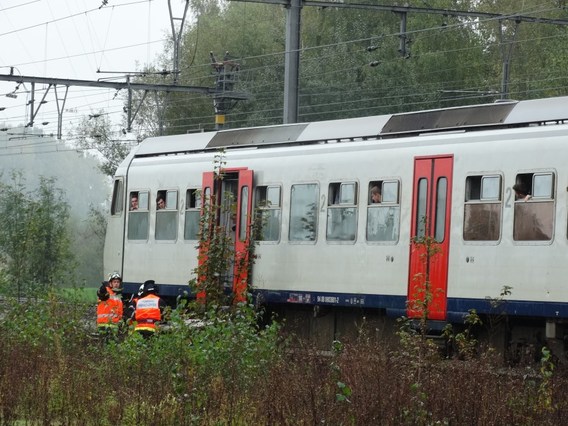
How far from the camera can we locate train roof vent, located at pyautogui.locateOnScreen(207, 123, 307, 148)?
887 inches

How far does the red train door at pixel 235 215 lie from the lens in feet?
73.8

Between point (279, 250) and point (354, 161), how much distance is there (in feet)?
7.30

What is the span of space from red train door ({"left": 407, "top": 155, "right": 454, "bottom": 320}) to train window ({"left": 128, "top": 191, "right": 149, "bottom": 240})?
7.47 meters

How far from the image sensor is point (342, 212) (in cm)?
2075

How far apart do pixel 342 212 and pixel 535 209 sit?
4007mm

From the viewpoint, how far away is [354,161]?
67.9 ft

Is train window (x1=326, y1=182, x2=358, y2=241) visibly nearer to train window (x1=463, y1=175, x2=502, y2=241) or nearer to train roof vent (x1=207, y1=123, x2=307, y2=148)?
train roof vent (x1=207, y1=123, x2=307, y2=148)

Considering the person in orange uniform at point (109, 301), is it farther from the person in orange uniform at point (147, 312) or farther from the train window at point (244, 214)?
the train window at point (244, 214)

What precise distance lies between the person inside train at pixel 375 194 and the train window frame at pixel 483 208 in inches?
73.0

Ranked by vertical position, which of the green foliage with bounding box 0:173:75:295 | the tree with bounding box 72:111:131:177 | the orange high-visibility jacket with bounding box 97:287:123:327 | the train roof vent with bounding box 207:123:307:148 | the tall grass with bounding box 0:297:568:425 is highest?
the tree with bounding box 72:111:131:177

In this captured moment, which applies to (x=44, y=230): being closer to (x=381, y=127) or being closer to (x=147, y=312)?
(x=381, y=127)

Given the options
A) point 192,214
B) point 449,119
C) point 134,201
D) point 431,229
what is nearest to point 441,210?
point 431,229

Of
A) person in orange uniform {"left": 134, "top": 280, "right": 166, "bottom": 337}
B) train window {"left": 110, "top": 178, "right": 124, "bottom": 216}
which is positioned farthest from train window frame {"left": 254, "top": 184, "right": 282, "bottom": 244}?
train window {"left": 110, "top": 178, "right": 124, "bottom": 216}

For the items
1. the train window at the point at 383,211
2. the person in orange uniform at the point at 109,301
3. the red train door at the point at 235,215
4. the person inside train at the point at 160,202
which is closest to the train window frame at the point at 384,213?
the train window at the point at 383,211
